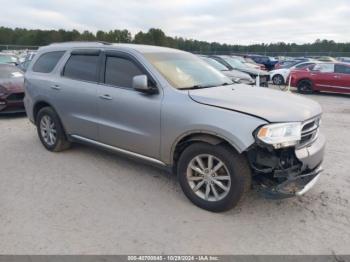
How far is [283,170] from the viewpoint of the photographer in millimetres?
3451

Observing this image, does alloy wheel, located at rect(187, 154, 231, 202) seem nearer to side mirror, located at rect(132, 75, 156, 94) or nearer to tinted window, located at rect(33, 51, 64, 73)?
side mirror, located at rect(132, 75, 156, 94)

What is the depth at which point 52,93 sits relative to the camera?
555cm

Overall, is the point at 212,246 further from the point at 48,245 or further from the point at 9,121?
the point at 9,121

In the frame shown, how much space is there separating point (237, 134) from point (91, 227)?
1777 millimetres

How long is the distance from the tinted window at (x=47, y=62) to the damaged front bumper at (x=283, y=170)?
387 centimetres

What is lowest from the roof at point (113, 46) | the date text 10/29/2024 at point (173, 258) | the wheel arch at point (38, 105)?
the date text 10/29/2024 at point (173, 258)

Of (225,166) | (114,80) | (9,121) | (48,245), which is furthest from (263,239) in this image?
(9,121)

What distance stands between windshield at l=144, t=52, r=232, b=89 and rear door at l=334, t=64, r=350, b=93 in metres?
11.4

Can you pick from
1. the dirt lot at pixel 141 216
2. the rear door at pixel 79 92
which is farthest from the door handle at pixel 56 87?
the dirt lot at pixel 141 216

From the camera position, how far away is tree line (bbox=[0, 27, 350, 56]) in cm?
4956

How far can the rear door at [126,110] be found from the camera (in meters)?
4.15

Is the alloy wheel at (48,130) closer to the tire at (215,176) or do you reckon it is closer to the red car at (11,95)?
the tire at (215,176)

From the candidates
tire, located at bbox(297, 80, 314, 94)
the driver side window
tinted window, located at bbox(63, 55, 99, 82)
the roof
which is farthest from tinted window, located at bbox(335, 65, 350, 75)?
tinted window, located at bbox(63, 55, 99, 82)

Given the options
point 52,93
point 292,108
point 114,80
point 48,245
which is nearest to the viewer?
point 48,245
